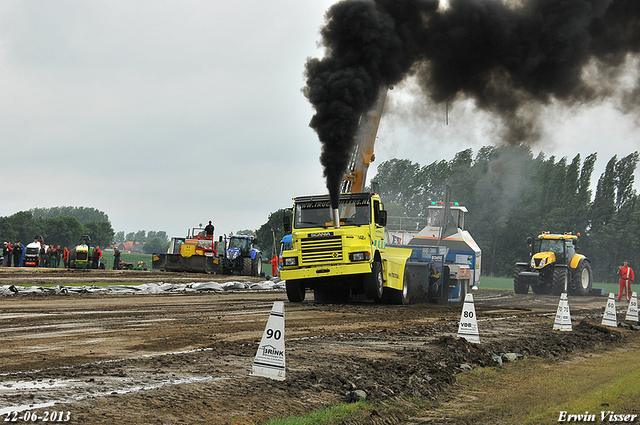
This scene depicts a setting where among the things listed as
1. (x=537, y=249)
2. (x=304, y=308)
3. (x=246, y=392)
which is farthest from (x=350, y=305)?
(x=537, y=249)

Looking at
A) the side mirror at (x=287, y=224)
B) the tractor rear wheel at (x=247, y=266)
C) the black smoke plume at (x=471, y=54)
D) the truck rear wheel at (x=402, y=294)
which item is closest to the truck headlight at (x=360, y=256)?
the black smoke plume at (x=471, y=54)

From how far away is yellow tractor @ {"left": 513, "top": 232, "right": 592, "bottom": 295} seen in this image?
33.5 metres

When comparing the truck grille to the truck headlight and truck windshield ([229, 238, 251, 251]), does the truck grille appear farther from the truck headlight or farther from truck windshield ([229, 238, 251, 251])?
truck windshield ([229, 238, 251, 251])

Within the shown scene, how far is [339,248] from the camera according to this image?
17.4 m

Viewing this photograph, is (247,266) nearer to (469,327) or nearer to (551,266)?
(551,266)

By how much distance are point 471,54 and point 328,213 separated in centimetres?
629

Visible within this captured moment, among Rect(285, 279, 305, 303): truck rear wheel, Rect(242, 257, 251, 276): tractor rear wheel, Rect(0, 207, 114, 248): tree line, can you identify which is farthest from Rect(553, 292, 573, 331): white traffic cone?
Rect(0, 207, 114, 248): tree line

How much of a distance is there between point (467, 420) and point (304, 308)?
34.6 feet

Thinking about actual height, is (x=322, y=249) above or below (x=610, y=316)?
above

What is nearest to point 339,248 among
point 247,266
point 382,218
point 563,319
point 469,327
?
point 382,218

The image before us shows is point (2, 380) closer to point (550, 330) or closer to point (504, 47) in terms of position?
point (550, 330)

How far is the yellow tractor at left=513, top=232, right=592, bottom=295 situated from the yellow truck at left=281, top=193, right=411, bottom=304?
56.5 feet

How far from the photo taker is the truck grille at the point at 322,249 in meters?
17.4

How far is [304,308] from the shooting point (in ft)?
55.5
